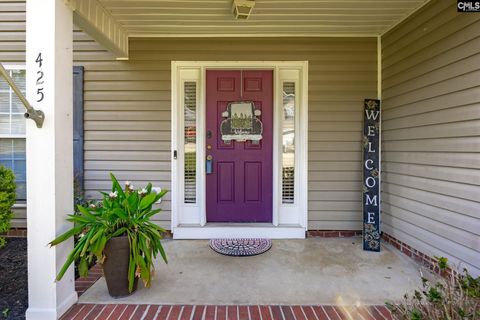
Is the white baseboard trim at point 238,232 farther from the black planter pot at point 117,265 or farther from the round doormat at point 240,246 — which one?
the black planter pot at point 117,265

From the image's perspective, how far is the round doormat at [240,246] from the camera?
10.9 feet

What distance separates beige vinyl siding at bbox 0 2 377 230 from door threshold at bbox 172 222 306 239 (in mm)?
197

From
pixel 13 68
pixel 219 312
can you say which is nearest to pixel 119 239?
pixel 219 312

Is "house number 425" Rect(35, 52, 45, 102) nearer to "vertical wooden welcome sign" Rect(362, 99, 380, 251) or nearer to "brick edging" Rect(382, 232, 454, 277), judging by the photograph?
"vertical wooden welcome sign" Rect(362, 99, 380, 251)

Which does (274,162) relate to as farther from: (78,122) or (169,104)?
(78,122)

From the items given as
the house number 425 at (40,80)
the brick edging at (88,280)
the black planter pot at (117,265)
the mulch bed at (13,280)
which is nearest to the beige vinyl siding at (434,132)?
the black planter pot at (117,265)

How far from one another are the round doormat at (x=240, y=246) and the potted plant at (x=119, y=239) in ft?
3.51

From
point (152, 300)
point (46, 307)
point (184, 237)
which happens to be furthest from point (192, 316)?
point (184, 237)

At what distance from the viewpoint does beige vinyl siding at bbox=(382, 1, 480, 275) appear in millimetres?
2496

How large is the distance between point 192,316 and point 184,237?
1.69 meters

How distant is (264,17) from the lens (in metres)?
3.30

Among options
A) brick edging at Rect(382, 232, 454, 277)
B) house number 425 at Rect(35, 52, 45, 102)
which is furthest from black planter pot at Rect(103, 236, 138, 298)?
brick edging at Rect(382, 232, 454, 277)

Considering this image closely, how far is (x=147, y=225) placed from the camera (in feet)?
8.09

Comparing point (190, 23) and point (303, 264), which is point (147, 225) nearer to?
point (303, 264)
